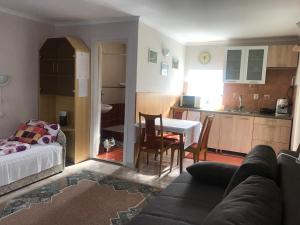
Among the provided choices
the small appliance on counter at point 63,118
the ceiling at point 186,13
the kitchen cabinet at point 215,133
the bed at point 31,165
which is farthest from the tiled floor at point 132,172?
the ceiling at point 186,13

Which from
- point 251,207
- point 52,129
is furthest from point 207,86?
point 251,207

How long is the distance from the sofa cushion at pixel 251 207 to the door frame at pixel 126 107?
2672mm

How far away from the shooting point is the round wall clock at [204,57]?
5605 mm

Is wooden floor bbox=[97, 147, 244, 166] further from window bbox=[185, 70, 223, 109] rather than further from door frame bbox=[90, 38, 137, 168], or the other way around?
window bbox=[185, 70, 223, 109]

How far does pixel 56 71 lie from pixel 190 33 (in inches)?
101

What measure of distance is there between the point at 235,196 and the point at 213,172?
94 centimetres

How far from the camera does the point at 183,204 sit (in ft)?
5.99

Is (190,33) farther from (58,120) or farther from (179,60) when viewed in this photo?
(58,120)

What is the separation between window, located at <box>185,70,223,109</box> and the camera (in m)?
5.63

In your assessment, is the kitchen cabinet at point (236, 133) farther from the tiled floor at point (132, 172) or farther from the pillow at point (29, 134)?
the pillow at point (29, 134)

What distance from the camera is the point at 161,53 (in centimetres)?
463

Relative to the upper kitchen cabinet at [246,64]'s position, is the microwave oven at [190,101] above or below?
below

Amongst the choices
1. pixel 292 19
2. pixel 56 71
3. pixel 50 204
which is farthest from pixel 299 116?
pixel 56 71

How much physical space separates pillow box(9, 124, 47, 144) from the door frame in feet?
2.97
